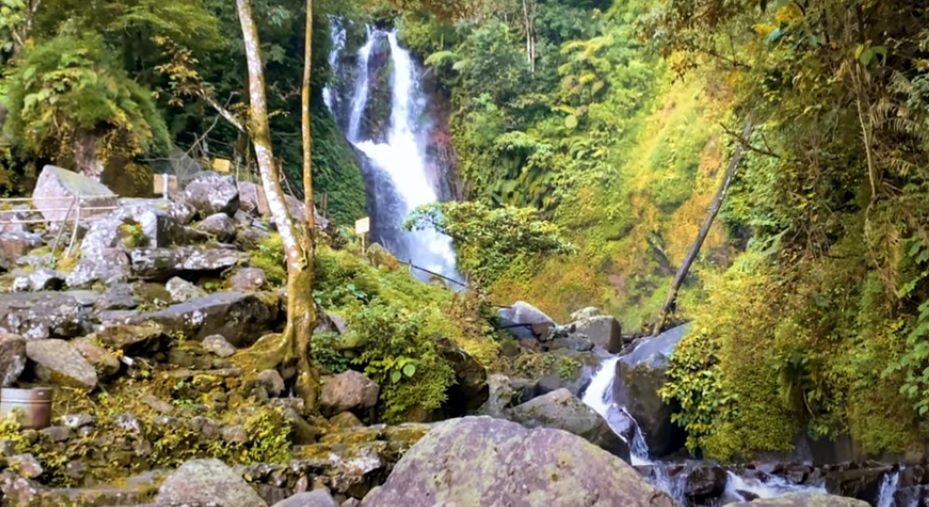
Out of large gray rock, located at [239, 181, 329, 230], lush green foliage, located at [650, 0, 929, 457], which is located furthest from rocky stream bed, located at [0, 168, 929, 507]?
large gray rock, located at [239, 181, 329, 230]

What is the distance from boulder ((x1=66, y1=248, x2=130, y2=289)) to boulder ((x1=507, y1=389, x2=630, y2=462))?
4.66m

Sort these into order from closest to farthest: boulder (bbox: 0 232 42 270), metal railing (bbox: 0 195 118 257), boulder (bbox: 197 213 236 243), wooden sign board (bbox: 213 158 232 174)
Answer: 1. boulder (bbox: 0 232 42 270)
2. metal railing (bbox: 0 195 118 257)
3. boulder (bbox: 197 213 236 243)
4. wooden sign board (bbox: 213 158 232 174)

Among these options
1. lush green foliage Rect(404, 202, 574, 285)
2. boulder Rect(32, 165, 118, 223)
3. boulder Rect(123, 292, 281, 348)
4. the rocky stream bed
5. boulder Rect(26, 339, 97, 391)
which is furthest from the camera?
lush green foliage Rect(404, 202, 574, 285)

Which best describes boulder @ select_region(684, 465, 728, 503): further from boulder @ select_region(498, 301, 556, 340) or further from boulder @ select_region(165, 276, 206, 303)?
boulder @ select_region(498, 301, 556, 340)

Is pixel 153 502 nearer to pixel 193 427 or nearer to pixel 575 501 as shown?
pixel 193 427

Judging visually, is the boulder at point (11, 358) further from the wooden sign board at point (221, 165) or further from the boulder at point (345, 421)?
the wooden sign board at point (221, 165)

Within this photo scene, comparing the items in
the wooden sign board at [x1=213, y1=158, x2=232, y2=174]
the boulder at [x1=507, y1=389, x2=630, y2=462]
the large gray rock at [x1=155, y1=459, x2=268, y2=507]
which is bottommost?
the boulder at [x1=507, y1=389, x2=630, y2=462]

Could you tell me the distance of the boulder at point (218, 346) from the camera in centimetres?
663

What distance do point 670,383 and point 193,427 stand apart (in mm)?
5963

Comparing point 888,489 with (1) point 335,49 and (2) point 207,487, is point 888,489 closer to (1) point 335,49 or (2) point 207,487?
(2) point 207,487

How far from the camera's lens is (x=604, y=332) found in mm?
14109

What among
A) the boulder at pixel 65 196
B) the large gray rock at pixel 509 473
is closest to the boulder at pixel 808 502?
the large gray rock at pixel 509 473

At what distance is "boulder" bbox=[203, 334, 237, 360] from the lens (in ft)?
21.7

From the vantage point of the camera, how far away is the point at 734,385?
27.2 feet
